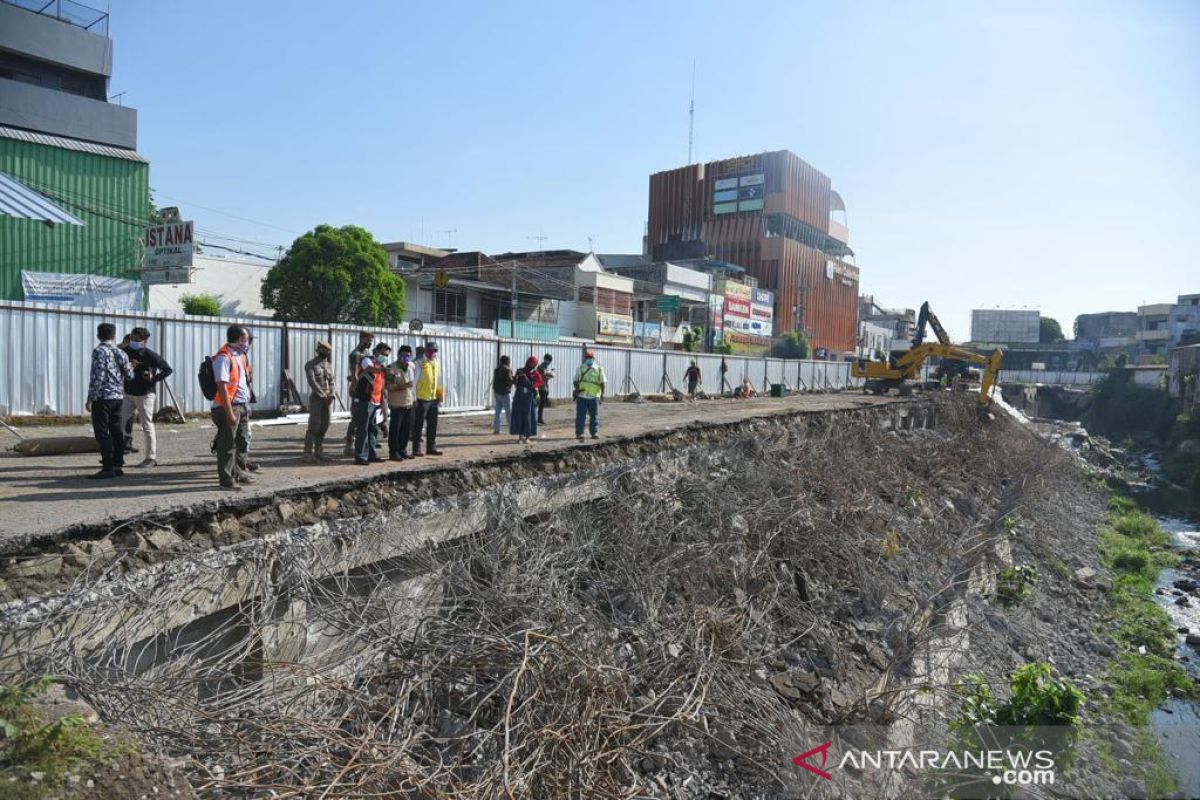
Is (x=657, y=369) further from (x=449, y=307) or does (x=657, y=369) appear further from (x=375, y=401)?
(x=375, y=401)

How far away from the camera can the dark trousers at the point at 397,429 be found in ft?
25.6

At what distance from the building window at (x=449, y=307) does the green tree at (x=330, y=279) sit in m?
6.02

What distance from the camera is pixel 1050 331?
9994 cm

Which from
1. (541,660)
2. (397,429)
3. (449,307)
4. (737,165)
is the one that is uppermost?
(737,165)

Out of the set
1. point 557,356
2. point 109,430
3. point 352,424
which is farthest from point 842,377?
point 109,430

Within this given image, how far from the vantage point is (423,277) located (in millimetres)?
29219

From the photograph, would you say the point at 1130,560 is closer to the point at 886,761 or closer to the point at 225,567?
the point at 886,761

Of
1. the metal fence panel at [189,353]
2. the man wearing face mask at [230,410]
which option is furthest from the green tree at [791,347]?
the man wearing face mask at [230,410]

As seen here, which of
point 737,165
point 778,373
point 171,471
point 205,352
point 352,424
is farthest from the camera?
point 737,165

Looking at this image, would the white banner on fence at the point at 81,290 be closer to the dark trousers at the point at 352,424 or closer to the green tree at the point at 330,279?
the green tree at the point at 330,279

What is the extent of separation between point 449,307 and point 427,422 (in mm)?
22505

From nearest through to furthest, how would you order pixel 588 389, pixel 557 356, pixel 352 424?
1. pixel 352 424
2. pixel 588 389
3. pixel 557 356

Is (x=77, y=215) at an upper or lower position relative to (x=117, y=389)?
upper

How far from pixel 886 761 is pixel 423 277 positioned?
26.7m
